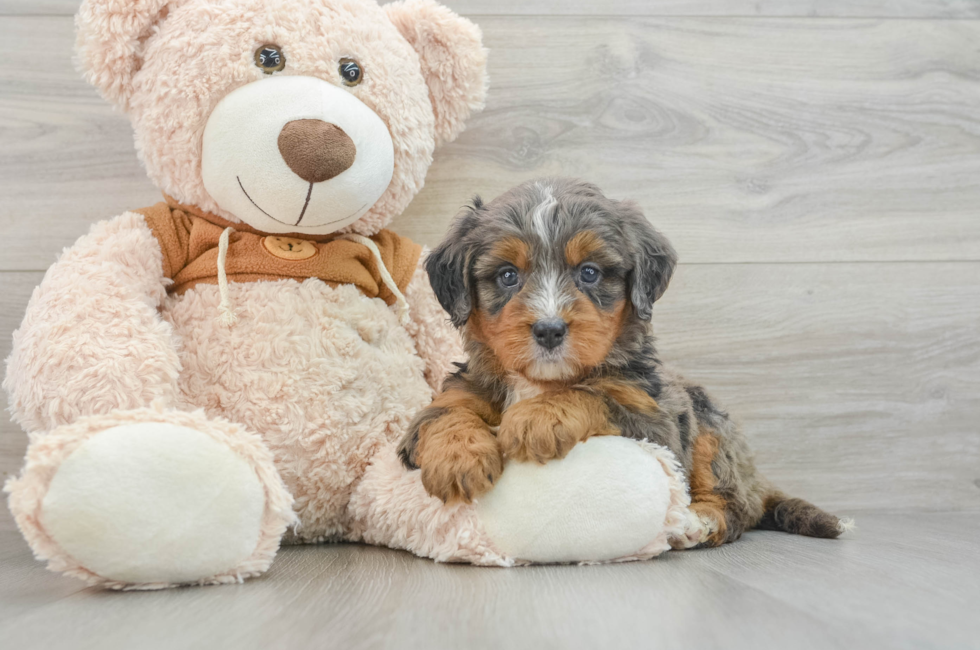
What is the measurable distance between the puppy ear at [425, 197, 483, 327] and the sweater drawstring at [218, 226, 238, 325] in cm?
50

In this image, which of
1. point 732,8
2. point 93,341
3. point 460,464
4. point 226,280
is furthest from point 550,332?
point 732,8

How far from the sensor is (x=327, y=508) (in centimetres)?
190

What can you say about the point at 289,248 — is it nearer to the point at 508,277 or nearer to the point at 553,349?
the point at 508,277

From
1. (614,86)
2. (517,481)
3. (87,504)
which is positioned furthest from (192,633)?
(614,86)

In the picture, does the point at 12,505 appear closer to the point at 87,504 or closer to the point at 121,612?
the point at 87,504

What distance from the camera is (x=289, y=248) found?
6.47 ft

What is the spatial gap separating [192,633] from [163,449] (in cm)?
34

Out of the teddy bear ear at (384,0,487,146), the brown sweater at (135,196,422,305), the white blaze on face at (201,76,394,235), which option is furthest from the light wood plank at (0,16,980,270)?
the white blaze on face at (201,76,394,235)

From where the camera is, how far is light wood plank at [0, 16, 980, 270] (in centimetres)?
249

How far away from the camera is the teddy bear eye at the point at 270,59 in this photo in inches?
71.9

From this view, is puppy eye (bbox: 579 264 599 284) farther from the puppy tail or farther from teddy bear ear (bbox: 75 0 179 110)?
teddy bear ear (bbox: 75 0 179 110)

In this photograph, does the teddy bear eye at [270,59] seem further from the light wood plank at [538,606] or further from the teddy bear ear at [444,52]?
the light wood plank at [538,606]


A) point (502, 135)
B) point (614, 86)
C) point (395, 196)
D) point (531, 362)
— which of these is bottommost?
point (531, 362)

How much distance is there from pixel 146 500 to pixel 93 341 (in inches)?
19.6
